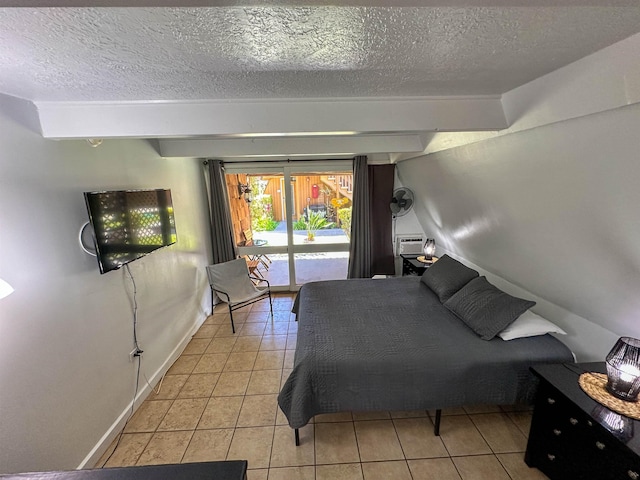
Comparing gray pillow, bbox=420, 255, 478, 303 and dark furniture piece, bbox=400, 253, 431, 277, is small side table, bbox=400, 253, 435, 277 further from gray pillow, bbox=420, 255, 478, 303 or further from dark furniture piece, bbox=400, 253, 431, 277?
gray pillow, bbox=420, 255, 478, 303

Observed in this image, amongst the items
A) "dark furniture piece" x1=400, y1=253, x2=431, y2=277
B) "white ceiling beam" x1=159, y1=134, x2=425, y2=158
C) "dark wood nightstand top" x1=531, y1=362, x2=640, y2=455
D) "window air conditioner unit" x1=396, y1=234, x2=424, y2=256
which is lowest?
"dark wood nightstand top" x1=531, y1=362, x2=640, y2=455

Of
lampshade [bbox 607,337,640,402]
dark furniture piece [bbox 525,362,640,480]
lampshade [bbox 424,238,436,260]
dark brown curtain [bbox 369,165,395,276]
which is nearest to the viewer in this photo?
dark furniture piece [bbox 525,362,640,480]

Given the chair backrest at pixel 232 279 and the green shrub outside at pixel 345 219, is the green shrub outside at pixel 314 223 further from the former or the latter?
the chair backrest at pixel 232 279

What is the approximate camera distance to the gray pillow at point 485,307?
1.99 metres

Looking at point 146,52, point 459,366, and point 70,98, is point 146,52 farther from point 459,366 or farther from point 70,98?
point 459,366

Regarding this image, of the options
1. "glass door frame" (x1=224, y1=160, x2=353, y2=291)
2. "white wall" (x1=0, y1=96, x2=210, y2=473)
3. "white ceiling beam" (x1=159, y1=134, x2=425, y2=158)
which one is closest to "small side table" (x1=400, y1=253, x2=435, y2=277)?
"glass door frame" (x1=224, y1=160, x2=353, y2=291)

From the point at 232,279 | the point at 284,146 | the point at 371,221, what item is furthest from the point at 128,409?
the point at 371,221

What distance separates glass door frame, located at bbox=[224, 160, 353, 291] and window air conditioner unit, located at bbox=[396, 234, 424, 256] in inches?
33.3

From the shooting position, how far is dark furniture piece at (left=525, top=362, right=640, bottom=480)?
1.21 meters

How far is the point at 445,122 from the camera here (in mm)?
1537

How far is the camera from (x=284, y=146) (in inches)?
110

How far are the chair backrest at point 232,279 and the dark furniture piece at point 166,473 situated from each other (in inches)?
99.5

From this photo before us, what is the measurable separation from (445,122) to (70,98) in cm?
206

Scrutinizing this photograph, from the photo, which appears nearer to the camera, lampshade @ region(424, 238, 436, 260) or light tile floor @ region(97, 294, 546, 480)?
light tile floor @ region(97, 294, 546, 480)
